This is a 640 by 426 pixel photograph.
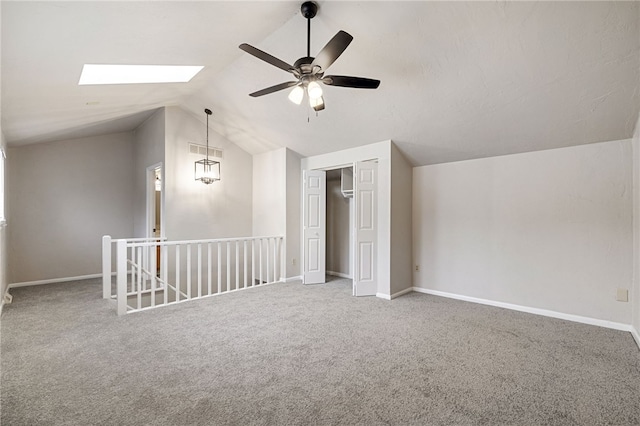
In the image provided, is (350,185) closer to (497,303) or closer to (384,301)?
(384,301)

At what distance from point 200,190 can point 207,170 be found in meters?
0.47

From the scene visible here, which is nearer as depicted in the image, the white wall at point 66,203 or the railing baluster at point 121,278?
the railing baluster at point 121,278

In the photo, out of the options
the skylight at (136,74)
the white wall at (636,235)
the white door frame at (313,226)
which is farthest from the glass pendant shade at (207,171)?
the white wall at (636,235)

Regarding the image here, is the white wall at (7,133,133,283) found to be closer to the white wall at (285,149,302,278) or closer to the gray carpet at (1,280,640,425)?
the gray carpet at (1,280,640,425)

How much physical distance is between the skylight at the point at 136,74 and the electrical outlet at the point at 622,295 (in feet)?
18.3

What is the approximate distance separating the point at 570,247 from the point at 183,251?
5909 millimetres

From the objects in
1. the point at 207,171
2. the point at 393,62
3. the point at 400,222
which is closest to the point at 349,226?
the point at 400,222

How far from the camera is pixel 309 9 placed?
2.65m

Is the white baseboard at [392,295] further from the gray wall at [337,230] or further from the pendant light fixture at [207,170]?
A: the pendant light fixture at [207,170]

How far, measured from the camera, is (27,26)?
1.87 metres

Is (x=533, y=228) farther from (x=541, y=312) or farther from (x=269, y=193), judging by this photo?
(x=269, y=193)

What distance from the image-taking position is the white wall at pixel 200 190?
5266 mm

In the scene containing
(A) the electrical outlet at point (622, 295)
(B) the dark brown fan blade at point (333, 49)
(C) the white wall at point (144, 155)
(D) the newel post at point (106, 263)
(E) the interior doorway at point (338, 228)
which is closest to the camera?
(B) the dark brown fan blade at point (333, 49)

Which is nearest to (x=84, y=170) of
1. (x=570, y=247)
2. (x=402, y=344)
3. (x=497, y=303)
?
(x=402, y=344)
